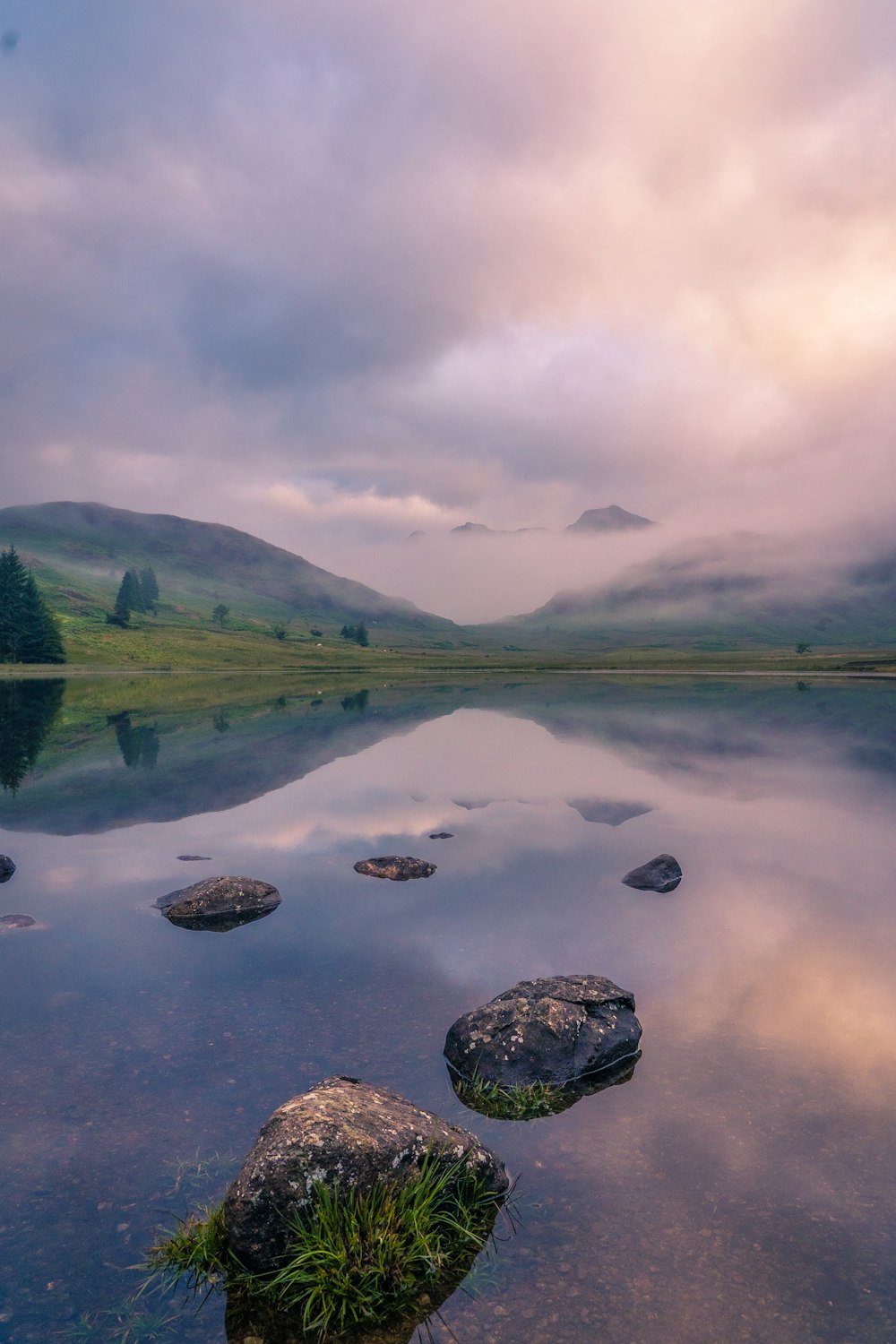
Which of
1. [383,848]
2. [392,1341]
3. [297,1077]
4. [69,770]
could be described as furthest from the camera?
[69,770]

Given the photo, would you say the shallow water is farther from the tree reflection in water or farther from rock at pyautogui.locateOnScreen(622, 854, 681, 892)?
the tree reflection in water

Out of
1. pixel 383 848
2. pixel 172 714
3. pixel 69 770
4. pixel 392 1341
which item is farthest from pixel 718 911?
pixel 172 714

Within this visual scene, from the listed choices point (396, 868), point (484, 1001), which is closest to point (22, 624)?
point (396, 868)

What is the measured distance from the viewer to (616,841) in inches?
1179

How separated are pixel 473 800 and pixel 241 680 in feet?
407

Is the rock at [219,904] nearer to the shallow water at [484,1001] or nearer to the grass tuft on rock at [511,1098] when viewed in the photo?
the shallow water at [484,1001]

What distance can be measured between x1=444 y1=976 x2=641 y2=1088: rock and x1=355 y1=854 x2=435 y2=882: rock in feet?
33.3

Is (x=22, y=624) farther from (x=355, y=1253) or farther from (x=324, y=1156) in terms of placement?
(x=355, y=1253)

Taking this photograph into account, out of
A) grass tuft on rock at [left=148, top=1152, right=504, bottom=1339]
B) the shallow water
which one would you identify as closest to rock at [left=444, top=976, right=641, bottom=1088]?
the shallow water

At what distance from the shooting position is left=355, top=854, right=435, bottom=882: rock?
966 inches

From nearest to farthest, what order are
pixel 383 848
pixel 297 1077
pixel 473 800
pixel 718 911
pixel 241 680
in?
pixel 297 1077
pixel 718 911
pixel 383 848
pixel 473 800
pixel 241 680

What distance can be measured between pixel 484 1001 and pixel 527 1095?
10.4 ft

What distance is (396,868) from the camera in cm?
2480

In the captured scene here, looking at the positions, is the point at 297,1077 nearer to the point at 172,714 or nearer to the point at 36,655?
the point at 172,714
